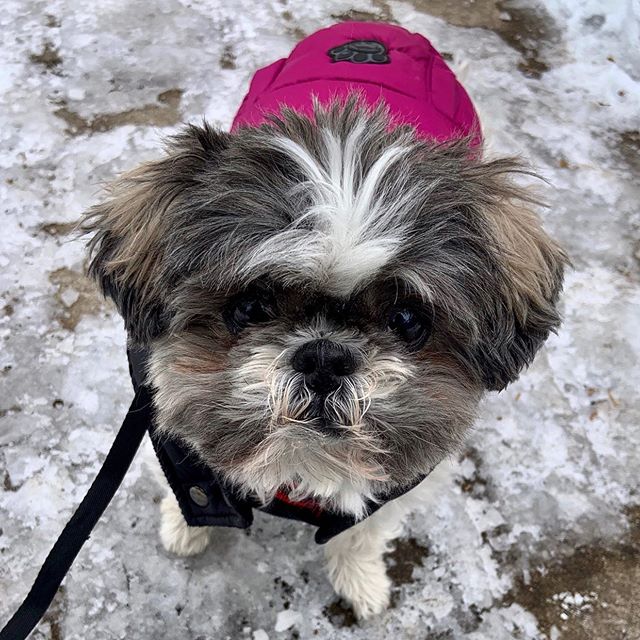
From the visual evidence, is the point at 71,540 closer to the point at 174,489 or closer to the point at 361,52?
the point at 174,489

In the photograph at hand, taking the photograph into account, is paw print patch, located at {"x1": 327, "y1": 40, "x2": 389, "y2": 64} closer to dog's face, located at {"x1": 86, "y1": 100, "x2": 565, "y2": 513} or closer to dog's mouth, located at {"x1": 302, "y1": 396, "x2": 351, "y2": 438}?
dog's face, located at {"x1": 86, "y1": 100, "x2": 565, "y2": 513}

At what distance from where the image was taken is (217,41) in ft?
15.1

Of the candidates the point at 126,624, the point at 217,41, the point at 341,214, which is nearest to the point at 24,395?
the point at 126,624

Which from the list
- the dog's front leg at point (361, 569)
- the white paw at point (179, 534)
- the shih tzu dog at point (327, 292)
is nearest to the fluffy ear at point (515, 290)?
the shih tzu dog at point (327, 292)

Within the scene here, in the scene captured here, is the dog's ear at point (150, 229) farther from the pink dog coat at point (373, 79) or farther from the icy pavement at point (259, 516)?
the icy pavement at point (259, 516)

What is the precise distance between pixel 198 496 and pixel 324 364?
0.92 m

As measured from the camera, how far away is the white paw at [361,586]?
2574 mm

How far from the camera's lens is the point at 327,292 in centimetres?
159

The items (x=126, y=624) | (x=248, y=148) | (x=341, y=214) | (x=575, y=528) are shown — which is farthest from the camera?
(x=575, y=528)

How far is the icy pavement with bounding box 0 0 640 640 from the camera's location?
264 centimetres

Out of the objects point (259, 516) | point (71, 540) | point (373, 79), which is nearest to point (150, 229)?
point (71, 540)

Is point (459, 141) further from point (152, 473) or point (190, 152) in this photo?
point (152, 473)

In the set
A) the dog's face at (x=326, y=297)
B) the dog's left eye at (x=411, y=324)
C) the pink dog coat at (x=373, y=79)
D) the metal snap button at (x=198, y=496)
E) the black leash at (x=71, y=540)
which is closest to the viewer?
the dog's face at (x=326, y=297)

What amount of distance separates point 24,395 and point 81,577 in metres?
0.87
